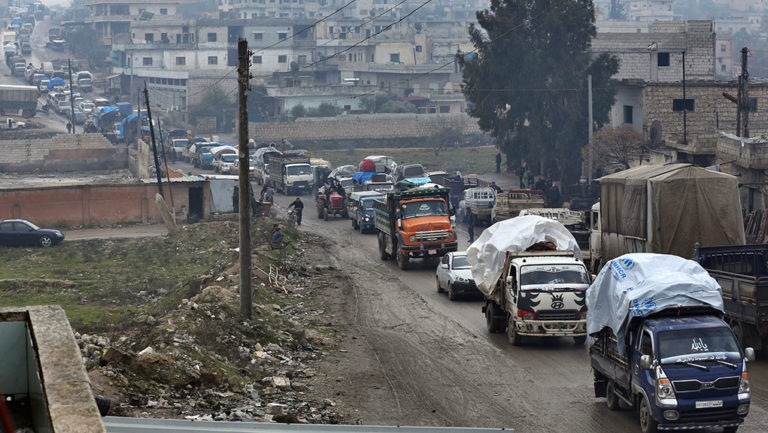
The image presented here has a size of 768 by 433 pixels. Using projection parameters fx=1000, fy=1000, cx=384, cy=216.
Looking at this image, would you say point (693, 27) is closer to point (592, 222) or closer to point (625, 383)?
point (592, 222)

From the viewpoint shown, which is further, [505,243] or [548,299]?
[505,243]

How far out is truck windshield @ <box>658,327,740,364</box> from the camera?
547 inches

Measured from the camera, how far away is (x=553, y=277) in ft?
70.0

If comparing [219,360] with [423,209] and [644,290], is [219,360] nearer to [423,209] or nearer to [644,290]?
[644,290]

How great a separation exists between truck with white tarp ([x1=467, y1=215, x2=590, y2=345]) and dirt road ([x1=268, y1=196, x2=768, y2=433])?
0.48m

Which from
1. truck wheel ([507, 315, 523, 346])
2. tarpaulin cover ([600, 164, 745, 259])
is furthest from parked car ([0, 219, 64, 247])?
truck wheel ([507, 315, 523, 346])

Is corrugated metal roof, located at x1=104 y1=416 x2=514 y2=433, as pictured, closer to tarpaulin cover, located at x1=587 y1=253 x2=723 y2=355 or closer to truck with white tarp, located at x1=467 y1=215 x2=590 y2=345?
tarpaulin cover, located at x1=587 y1=253 x2=723 y2=355

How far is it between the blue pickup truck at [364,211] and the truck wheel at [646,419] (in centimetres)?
2994

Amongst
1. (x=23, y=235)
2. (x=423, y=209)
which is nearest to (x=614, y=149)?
(x=423, y=209)

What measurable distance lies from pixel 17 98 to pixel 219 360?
86.1 metres

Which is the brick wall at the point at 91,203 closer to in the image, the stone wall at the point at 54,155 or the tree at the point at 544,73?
the tree at the point at 544,73

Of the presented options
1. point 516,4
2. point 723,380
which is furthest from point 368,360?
point 516,4

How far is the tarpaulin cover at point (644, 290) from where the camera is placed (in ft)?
48.0

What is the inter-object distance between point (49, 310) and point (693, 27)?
225 ft
